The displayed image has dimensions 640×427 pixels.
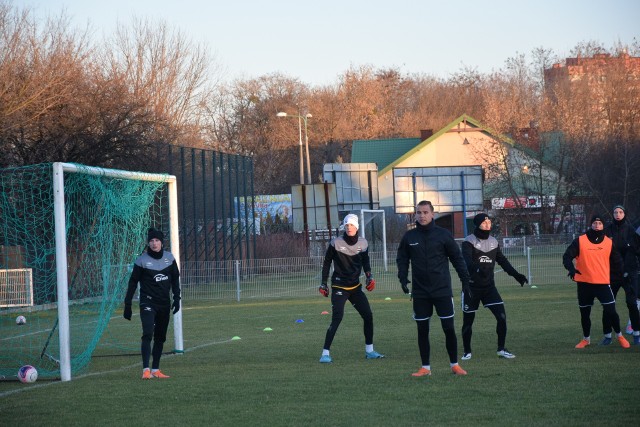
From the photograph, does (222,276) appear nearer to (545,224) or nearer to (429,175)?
(429,175)

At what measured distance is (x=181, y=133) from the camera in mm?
49938

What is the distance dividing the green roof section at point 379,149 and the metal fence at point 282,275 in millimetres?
33478

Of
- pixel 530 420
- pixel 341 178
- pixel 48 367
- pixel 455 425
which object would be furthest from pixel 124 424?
pixel 341 178

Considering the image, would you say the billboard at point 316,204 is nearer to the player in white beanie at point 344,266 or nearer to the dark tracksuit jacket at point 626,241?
the dark tracksuit jacket at point 626,241

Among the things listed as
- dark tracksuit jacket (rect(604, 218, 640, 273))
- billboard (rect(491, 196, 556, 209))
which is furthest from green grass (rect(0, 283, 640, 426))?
billboard (rect(491, 196, 556, 209))

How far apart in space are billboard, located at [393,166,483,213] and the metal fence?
925 cm

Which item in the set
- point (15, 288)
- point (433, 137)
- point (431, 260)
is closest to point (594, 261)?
point (431, 260)

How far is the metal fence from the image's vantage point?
29.4m

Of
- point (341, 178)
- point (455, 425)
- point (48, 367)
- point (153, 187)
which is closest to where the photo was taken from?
point (455, 425)

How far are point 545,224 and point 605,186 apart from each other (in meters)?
3.61

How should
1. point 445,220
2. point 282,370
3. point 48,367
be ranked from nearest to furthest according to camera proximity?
point 282,370, point 48,367, point 445,220

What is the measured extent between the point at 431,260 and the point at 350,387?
1.77 meters

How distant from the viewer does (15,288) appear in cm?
2283

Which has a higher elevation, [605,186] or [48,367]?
[605,186]
